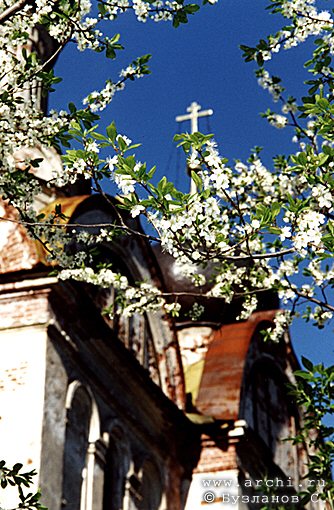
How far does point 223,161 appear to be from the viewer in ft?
19.0

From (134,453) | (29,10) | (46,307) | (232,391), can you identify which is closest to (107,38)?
(29,10)

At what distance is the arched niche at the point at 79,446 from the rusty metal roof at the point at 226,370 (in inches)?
126

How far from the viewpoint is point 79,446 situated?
33.3 feet

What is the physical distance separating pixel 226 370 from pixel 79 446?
4384 mm

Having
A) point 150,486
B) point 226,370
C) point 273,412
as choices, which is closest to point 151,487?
point 150,486

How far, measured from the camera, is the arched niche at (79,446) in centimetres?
972

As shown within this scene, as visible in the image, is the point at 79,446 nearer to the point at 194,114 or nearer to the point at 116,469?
the point at 116,469

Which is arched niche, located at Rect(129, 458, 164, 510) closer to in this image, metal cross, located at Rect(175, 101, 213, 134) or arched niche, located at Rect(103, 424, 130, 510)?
arched niche, located at Rect(103, 424, 130, 510)

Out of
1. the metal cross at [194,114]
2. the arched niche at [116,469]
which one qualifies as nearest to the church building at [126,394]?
the arched niche at [116,469]

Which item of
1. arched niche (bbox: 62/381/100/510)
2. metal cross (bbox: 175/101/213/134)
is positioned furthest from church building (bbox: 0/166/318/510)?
metal cross (bbox: 175/101/213/134)

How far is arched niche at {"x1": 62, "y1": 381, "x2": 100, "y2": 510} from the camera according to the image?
9.72 metres

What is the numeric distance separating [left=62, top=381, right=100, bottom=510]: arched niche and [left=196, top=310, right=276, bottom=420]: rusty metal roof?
10.5 ft

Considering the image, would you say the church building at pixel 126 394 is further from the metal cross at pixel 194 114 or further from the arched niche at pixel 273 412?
the metal cross at pixel 194 114

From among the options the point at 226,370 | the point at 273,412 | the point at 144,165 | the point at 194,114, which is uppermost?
the point at 194,114
